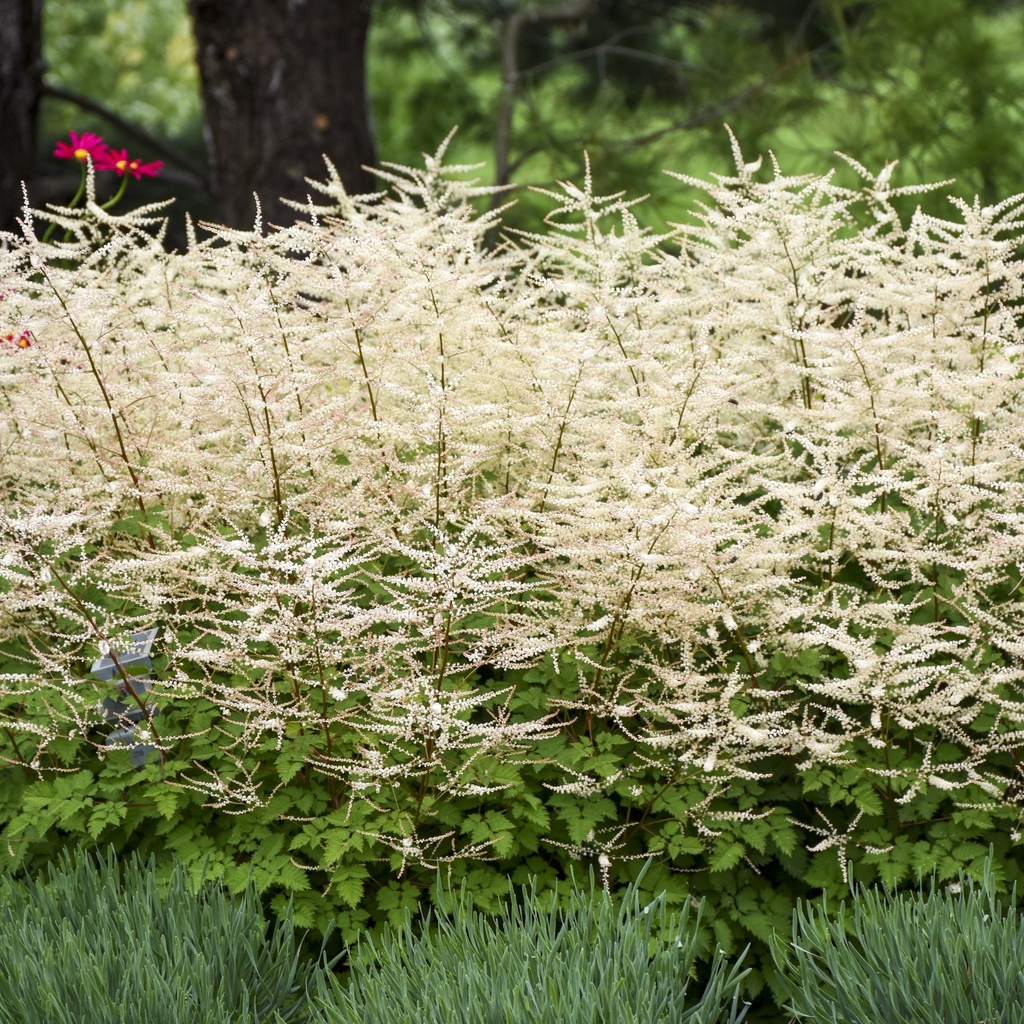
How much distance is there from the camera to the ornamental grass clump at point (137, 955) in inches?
104

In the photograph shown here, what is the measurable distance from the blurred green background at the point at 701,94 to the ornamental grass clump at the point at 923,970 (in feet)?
25.1

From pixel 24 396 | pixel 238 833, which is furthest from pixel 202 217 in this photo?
pixel 238 833

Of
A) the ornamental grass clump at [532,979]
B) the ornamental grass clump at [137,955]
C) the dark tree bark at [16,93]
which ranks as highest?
the dark tree bark at [16,93]

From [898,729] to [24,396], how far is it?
307 centimetres

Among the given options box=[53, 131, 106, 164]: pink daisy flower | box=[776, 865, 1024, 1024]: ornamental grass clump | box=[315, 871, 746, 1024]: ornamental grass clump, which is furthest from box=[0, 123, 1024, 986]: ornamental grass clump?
box=[53, 131, 106, 164]: pink daisy flower

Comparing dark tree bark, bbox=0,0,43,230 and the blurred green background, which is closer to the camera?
dark tree bark, bbox=0,0,43,230

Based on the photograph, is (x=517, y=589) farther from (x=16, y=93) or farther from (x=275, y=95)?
(x=16, y=93)

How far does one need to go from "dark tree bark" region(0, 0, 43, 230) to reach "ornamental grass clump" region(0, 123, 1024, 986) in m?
6.07

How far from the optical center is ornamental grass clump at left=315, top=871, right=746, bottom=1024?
246 centimetres

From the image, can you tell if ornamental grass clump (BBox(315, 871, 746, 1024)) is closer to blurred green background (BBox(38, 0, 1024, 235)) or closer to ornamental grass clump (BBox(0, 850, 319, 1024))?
ornamental grass clump (BBox(0, 850, 319, 1024))

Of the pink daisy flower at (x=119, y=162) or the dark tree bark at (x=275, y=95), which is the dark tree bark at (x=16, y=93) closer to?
the dark tree bark at (x=275, y=95)

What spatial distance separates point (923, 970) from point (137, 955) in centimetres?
169

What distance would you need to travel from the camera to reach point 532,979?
2.64 metres

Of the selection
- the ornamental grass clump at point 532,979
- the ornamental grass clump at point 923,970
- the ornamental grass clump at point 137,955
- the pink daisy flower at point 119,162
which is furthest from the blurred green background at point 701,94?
the ornamental grass clump at point 137,955
